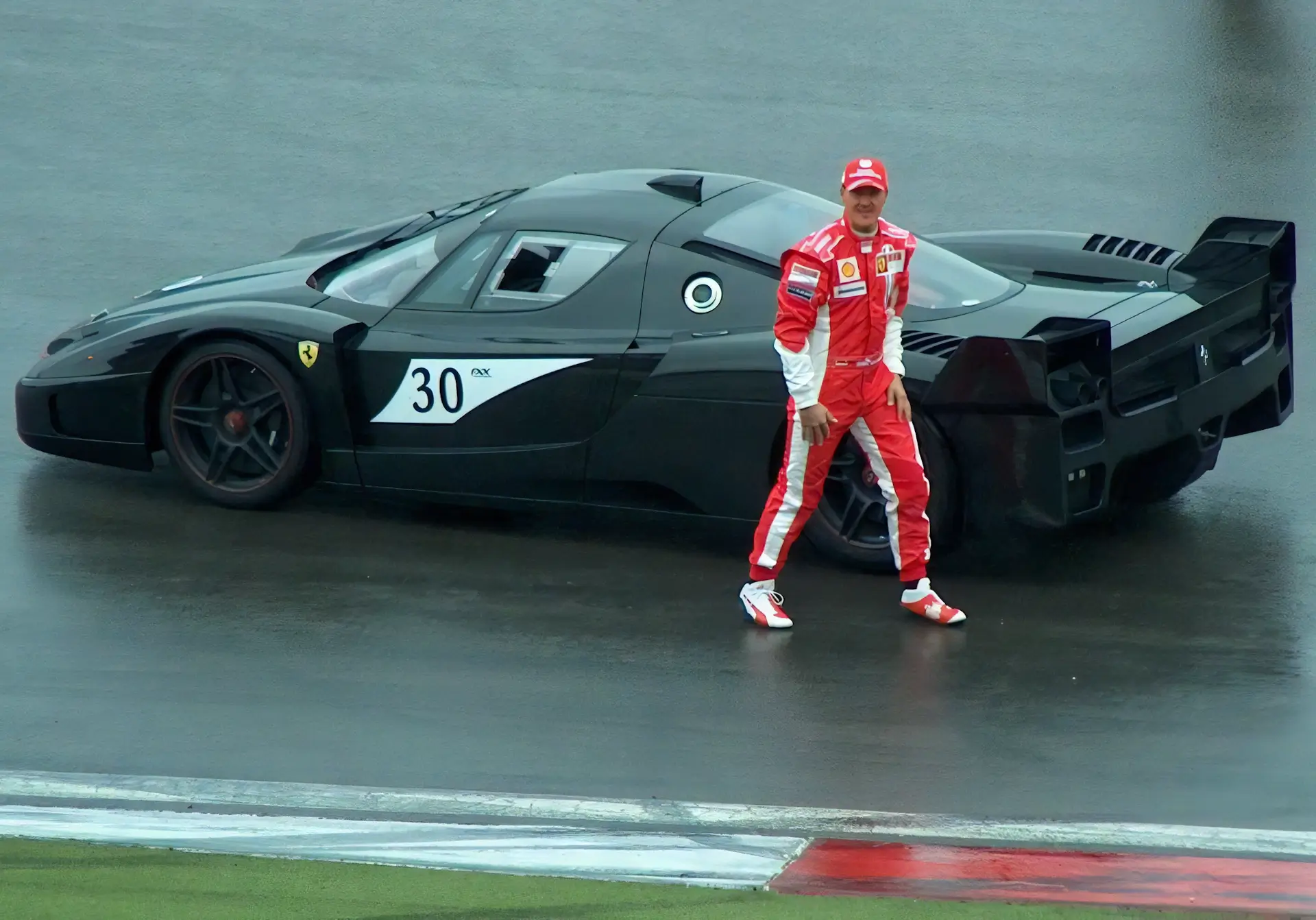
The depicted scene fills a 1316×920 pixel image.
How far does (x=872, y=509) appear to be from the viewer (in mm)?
7355

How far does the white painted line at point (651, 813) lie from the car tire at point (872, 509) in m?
1.89

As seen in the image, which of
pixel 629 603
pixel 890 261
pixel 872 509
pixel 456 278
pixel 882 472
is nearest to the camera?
pixel 890 261

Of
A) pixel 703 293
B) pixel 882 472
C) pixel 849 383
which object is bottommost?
pixel 882 472

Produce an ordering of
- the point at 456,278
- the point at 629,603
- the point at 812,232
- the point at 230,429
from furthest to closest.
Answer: the point at 230,429
the point at 456,278
the point at 812,232
the point at 629,603

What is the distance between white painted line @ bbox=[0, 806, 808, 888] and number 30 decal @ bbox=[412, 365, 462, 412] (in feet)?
8.53

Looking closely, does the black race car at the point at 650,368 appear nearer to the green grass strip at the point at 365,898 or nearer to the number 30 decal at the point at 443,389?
the number 30 decal at the point at 443,389

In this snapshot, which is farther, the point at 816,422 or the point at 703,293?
the point at 703,293

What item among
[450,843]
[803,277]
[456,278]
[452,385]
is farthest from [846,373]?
[450,843]

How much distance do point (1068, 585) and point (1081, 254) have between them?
1.70 metres

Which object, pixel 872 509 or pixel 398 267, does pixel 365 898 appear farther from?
pixel 398 267

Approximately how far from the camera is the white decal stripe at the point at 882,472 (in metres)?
6.89

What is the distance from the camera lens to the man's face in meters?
6.59

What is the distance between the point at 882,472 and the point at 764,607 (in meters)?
0.64

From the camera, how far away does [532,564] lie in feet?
25.1
